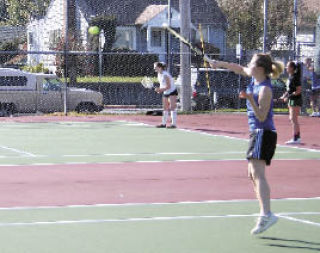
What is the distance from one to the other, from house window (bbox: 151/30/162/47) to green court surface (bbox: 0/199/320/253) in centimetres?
5083

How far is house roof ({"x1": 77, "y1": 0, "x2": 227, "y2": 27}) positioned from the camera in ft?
194

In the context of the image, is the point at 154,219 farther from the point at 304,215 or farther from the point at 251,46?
the point at 251,46

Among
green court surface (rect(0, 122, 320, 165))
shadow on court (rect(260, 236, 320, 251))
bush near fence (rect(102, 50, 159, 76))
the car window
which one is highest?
bush near fence (rect(102, 50, 159, 76))

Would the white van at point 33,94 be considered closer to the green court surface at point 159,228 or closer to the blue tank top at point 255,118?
the green court surface at point 159,228

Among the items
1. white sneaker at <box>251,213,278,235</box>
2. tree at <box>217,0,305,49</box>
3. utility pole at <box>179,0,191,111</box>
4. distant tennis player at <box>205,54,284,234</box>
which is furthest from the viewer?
tree at <box>217,0,305,49</box>

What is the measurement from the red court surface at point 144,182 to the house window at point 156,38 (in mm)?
45701

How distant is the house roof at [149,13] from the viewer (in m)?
63.5

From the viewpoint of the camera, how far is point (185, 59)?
1299 inches

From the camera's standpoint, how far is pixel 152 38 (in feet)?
210

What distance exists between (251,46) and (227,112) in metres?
19.8

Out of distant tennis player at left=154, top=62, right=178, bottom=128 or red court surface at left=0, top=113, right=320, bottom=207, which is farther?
distant tennis player at left=154, top=62, right=178, bottom=128

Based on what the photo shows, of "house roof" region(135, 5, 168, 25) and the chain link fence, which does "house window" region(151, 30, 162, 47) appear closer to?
the chain link fence

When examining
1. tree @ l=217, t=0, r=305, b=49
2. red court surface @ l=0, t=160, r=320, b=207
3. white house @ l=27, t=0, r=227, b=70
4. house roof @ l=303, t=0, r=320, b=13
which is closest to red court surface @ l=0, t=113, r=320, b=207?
red court surface @ l=0, t=160, r=320, b=207

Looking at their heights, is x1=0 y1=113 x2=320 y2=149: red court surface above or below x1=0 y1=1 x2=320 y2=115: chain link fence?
below
